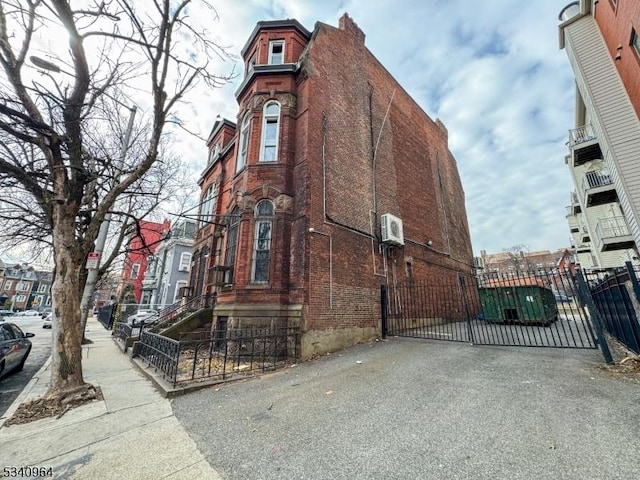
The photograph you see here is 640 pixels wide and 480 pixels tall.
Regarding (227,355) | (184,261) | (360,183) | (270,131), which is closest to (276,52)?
(270,131)

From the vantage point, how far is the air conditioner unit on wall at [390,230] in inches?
439

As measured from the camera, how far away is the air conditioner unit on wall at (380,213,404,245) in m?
11.2

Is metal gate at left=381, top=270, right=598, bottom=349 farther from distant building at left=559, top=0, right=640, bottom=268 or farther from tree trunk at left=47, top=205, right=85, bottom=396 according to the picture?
tree trunk at left=47, top=205, right=85, bottom=396

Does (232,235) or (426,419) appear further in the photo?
(232,235)

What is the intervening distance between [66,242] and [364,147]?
35.3 ft

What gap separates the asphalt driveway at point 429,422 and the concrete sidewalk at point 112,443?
0.80 feet

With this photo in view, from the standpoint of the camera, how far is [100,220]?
20.2 ft

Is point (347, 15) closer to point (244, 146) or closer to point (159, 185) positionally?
point (244, 146)

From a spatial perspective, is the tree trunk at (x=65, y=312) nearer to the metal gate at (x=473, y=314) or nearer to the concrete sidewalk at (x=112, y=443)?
the concrete sidewalk at (x=112, y=443)

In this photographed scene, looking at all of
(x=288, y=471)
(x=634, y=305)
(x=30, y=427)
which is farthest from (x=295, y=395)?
(x=634, y=305)

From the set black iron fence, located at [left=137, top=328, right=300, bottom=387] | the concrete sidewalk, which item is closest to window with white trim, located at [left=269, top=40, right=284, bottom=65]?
black iron fence, located at [left=137, top=328, right=300, bottom=387]

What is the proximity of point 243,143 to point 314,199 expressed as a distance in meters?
4.72

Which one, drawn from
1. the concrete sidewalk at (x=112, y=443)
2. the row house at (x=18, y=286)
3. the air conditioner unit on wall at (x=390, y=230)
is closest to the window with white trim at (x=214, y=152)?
the air conditioner unit on wall at (x=390, y=230)

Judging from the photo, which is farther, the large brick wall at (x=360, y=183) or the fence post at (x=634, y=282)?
the large brick wall at (x=360, y=183)
